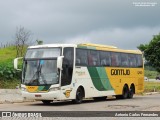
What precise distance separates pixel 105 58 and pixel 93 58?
66.3 inches

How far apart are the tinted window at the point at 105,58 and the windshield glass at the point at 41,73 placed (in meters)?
5.22

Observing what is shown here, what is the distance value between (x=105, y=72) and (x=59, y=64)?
20.3 feet

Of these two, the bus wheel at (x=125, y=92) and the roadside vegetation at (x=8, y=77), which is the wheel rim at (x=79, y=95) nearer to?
the bus wheel at (x=125, y=92)

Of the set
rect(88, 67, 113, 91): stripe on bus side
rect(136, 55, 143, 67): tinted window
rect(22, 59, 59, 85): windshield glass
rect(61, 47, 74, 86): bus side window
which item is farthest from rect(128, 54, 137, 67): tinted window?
rect(22, 59, 59, 85): windshield glass

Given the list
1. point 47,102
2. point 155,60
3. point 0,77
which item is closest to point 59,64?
point 47,102

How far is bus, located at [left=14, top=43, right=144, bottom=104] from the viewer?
2366 cm

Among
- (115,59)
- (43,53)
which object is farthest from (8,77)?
(43,53)

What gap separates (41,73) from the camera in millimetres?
23812

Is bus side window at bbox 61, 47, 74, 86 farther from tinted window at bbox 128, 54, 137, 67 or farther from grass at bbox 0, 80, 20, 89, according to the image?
grass at bbox 0, 80, 20, 89

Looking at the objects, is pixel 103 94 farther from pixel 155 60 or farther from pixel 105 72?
pixel 155 60

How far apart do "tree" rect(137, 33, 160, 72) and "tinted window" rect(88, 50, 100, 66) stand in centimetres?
2447

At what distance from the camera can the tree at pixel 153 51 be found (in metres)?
51.3

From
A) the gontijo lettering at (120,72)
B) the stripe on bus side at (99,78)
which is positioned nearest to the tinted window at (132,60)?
the gontijo lettering at (120,72)

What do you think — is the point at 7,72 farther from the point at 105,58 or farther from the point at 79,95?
the point at 79,95
